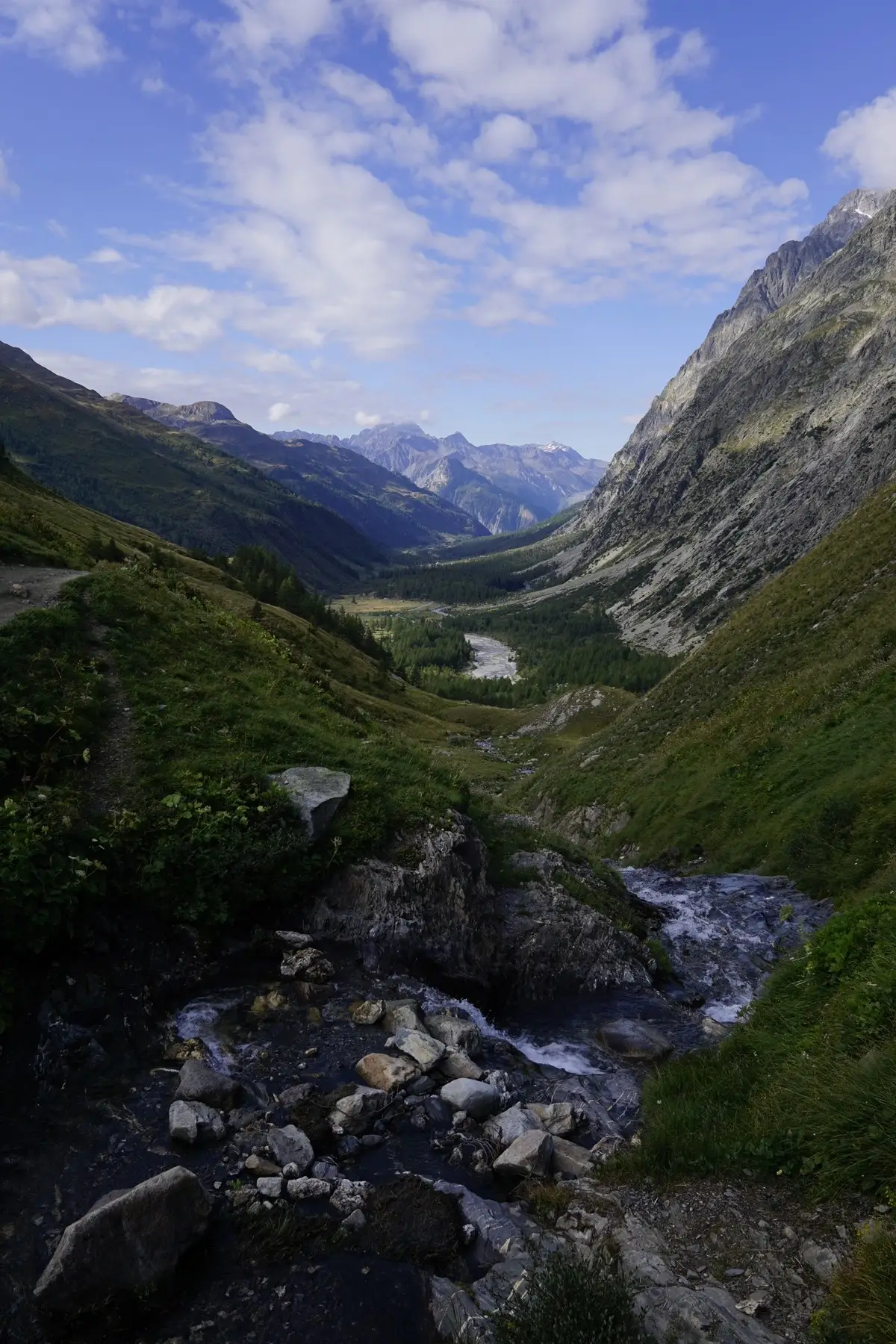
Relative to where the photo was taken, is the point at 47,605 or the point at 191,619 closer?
the point at 47,605

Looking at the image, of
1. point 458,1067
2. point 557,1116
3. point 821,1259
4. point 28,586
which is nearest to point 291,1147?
point 458,1067

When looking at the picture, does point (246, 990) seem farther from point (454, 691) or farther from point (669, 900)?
point (454, 691)

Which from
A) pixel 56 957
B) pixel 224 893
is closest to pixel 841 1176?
pixel 224 893

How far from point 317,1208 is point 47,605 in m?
20.7

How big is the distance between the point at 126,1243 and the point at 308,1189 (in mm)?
2431

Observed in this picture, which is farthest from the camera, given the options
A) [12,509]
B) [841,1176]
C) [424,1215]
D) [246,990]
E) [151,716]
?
[12,509]

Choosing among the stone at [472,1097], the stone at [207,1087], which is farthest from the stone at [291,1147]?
the stone at [472,1097]

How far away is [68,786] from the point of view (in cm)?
1552

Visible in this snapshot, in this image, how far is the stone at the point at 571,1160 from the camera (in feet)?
34.4

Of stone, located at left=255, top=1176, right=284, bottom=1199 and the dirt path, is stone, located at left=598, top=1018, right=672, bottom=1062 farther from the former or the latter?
the dirt path

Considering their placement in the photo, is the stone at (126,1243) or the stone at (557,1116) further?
the stone at (557,1116)

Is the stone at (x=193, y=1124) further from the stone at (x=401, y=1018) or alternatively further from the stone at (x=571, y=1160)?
the stone at (x=571, y=1160)

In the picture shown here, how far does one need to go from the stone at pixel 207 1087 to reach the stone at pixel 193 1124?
279mm

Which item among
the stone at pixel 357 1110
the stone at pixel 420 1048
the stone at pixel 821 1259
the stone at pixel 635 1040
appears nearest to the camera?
the stone at pixel 821 1259
